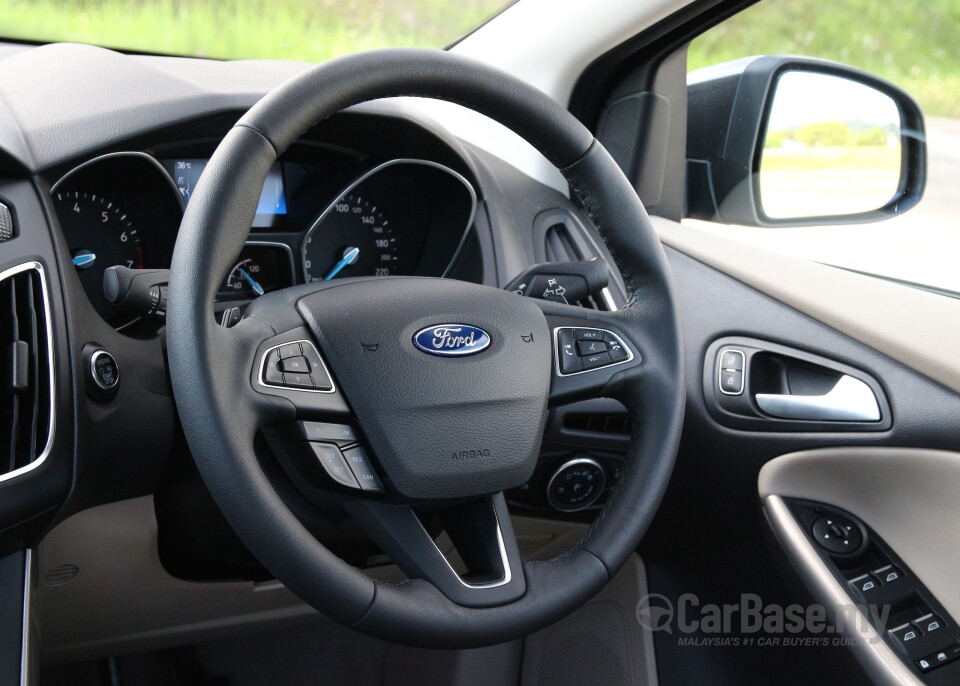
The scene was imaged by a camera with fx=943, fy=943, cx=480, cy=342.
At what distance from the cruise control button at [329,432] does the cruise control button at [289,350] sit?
0.08 metres

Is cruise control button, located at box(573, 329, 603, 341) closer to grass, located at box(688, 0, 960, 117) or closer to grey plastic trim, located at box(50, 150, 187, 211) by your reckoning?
grey plastic trim, located at box(50, 150, 187, 211)

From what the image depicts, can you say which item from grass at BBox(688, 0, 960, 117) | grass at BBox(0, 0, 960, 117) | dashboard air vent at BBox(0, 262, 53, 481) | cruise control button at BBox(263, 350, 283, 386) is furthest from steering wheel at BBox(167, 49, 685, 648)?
grass at BBox(688, 0, 960, 117)

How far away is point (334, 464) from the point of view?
1022mm

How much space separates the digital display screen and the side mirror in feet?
2.66

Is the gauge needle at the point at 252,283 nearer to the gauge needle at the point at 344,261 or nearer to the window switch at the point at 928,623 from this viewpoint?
the gauge needle at the point at 344,261

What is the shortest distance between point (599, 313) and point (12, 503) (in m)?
0.73

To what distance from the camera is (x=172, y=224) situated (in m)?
1.43

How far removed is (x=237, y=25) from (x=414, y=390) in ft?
3.34

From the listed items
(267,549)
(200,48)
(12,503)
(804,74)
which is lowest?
(12,503)

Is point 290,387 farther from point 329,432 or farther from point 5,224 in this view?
point 5,224

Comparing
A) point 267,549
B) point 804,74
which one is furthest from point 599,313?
point 804,74

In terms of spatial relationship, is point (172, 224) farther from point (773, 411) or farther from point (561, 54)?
point (773, 411)

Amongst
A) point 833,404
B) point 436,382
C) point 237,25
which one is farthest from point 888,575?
point 237,25

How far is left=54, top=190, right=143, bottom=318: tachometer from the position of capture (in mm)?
1316
